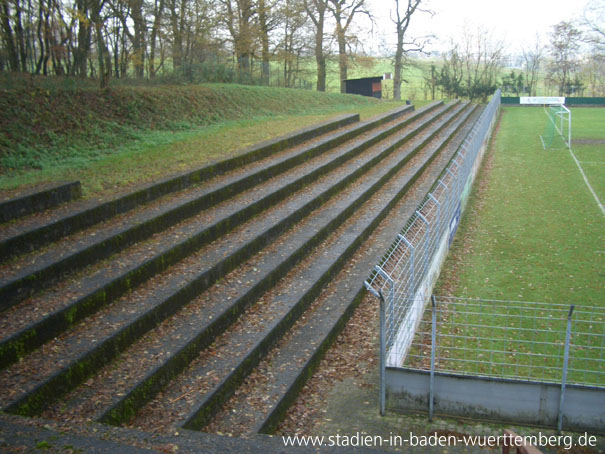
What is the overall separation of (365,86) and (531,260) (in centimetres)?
2567

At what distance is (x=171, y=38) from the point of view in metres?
22.4

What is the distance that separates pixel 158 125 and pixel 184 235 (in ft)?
25.5

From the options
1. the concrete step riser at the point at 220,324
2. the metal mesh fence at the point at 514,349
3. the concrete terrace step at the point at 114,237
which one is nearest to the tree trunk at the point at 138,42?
the concrete terrace step at the point at 114,237

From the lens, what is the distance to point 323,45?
32656mm

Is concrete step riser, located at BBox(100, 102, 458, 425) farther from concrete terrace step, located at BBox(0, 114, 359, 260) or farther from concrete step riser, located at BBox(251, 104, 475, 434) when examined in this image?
concrete terrace step, located at BBox(0, 114, 359, 260)

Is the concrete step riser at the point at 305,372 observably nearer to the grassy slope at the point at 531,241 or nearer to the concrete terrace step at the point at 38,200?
the grassy slope at the point at 531,241

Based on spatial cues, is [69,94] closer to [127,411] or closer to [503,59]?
[127,411]

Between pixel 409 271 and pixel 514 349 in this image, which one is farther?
pixel 409 271

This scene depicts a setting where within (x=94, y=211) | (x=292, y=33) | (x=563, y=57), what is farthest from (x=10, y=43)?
(x=563, y=57)

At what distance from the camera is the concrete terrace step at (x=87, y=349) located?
420 cm

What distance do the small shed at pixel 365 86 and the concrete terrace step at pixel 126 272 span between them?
2384 cm

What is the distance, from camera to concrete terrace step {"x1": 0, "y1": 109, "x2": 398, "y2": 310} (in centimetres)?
539

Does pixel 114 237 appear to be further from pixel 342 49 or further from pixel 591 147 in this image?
pixel 342 49

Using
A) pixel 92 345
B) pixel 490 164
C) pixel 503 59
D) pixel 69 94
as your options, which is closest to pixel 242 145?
pixel 69 94
